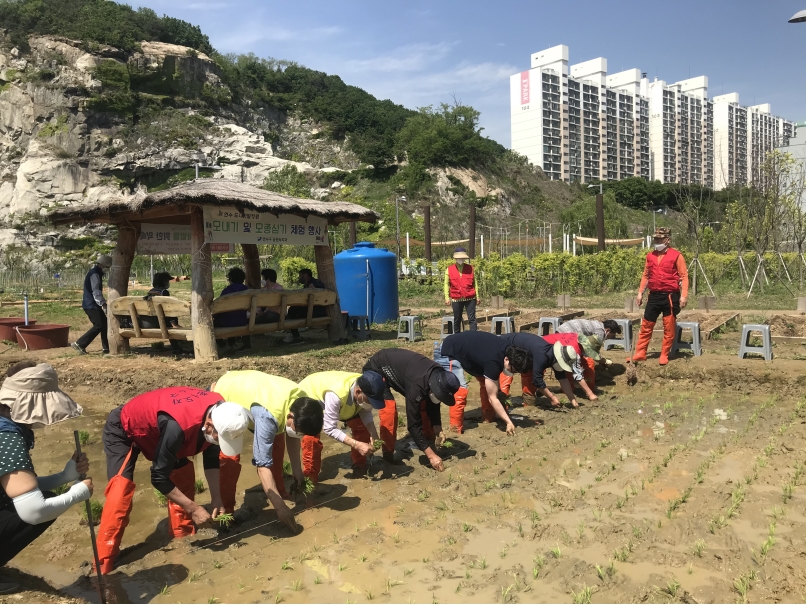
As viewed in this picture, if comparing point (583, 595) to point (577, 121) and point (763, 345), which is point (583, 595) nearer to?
point (763, 345)

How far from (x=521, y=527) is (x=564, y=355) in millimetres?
3234

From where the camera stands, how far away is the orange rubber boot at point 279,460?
489cm

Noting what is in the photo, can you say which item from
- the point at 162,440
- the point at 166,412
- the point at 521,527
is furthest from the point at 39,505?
the point at 521,527

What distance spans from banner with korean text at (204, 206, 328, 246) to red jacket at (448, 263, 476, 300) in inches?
113

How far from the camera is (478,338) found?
6.64m

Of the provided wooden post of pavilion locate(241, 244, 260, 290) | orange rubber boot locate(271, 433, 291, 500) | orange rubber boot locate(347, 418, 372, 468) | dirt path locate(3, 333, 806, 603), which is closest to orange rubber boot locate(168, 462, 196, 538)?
dirt path locate(3, 333, 806, 603)

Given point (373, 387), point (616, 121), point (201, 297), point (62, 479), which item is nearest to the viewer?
point (62, 479)

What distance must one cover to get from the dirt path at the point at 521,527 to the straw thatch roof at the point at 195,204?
3846 millimetres

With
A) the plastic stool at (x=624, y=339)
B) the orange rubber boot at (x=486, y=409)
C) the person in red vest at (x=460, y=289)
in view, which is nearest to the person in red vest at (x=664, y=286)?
the plastic stool at (x=624, y=339)

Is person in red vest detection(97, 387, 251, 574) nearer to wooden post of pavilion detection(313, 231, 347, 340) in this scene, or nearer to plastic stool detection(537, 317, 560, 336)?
plastic stool detection(537, 317, 560, 336)

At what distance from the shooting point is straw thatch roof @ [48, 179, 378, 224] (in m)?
9.43

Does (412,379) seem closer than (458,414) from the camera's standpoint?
Yes

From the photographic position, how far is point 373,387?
5.07 metres

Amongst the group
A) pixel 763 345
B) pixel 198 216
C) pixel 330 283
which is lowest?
pixel 763 345
